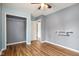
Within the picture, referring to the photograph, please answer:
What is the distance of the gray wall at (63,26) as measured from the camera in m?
2.79

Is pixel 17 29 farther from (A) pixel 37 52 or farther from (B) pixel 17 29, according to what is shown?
(A) pixel 37 52

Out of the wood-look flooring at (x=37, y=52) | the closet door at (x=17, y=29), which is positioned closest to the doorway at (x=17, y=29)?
the closet door at (x=17, y=29)

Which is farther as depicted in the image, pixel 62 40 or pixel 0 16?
pixel 62 40

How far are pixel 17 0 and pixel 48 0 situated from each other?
0.25 m

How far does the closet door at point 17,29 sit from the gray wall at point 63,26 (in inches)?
49.7

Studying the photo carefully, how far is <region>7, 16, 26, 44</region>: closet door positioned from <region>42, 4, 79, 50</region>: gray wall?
1262mm

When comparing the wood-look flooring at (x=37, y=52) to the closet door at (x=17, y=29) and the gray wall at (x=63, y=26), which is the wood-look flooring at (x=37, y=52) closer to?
the gray wall at (x=63, y=26)

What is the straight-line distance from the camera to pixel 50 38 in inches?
175

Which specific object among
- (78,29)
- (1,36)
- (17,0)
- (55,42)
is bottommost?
(55,42)

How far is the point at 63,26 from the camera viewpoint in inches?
133

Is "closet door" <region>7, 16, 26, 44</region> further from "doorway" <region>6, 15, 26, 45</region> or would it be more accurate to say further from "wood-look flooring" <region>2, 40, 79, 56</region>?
"wood-look flooring" <region>2, 40, 79, 56</region>

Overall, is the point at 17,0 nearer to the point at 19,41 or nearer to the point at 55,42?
the point at 55,42

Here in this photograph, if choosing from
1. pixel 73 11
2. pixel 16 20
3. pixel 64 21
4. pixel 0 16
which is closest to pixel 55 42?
pixel 64 21

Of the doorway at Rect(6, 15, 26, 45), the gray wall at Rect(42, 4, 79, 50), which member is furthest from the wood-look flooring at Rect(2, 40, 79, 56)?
the doorway at Rect(6, 15, 26, 45)
